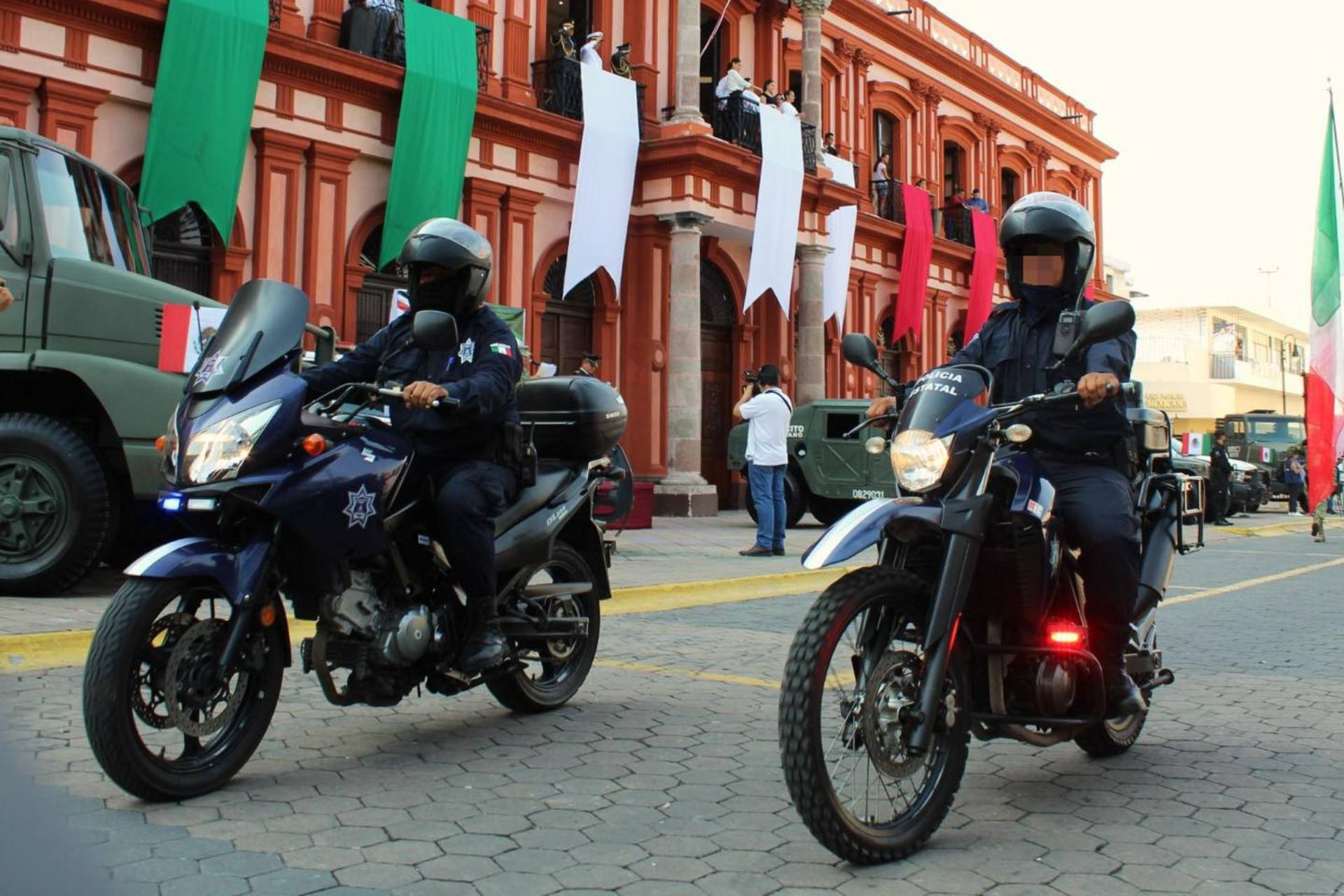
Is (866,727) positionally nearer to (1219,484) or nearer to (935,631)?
(935,631)

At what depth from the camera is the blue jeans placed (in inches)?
453

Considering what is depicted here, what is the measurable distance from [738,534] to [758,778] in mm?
11115

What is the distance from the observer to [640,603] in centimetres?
801

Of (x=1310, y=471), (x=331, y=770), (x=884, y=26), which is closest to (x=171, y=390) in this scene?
(x=331, y=770)

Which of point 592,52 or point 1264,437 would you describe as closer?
point 592,52

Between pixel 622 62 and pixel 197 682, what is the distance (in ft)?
56.5

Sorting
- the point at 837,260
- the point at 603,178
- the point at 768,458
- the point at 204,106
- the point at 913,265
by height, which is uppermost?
the point at 913,265

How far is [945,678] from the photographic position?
3.05 metres

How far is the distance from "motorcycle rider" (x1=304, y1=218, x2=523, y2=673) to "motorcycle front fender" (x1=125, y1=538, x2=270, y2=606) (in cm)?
65

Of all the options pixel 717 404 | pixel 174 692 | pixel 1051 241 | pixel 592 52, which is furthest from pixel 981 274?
pixel 174 692

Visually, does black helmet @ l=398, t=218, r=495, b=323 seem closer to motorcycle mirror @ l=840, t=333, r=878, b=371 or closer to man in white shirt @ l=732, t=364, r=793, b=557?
motorcycle mirror @ l=840, t=333, r=878, b=371

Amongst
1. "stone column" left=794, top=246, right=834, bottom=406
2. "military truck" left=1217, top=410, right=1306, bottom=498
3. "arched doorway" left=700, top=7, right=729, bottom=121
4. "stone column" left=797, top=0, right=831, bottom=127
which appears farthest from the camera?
"military truck" left=1217, top=410, right=1306, bottom=498

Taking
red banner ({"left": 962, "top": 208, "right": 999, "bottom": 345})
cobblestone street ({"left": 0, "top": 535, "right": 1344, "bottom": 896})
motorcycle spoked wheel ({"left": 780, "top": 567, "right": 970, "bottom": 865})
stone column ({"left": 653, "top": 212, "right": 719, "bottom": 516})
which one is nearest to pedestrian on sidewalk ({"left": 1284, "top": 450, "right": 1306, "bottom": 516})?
red banner ({"left": 962, "top": 208, "right": 999, "bottom": 345})

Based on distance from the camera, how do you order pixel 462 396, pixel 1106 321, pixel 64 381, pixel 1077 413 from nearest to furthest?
pixel 1106 321 → pixel 1077 413 → pixel 462 396 → pixel 64 381
